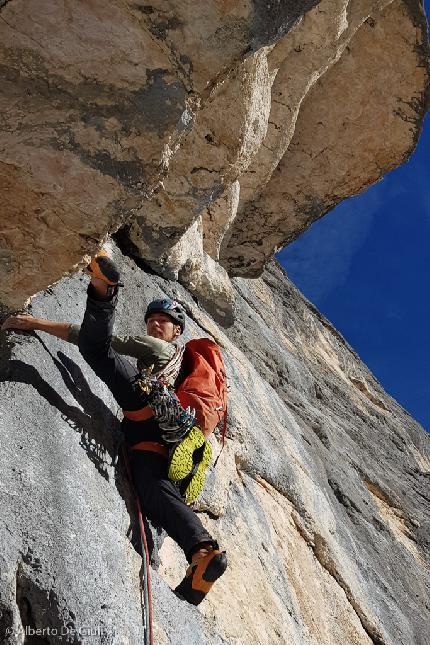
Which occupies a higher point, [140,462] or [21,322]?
[21,322]

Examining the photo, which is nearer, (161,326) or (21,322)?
(21,322)

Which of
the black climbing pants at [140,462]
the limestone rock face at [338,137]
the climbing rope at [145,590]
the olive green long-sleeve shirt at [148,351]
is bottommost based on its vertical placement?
the climbing rope at [145,590]

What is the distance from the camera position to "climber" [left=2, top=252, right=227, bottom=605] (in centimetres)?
430

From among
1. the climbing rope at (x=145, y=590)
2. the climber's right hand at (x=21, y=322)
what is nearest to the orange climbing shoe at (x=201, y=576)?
the climbing rope at (x=145, y=590)

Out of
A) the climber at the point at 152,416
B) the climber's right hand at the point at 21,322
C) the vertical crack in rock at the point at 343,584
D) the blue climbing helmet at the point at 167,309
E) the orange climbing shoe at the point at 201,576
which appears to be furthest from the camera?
the vertical crack in rock at the point at 343,584

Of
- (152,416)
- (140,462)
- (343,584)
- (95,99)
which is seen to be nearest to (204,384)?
(152,416)

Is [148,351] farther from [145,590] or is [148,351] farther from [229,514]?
[229,514]

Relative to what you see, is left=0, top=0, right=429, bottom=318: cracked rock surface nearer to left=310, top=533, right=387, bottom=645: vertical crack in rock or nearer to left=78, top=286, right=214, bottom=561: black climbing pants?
left=78, top=286, right=214, bottom=561: black climbing pants

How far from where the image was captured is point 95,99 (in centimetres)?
371

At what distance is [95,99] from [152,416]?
2.17 m

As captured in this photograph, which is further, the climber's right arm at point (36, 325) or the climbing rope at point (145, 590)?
the climber's right arm at point (36, 325)

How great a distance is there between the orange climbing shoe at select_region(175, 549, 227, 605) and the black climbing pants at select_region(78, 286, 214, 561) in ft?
0.35

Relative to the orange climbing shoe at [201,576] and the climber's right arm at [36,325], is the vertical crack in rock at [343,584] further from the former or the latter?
the climber's right arm at [36,325]

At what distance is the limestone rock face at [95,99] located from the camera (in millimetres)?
3406
